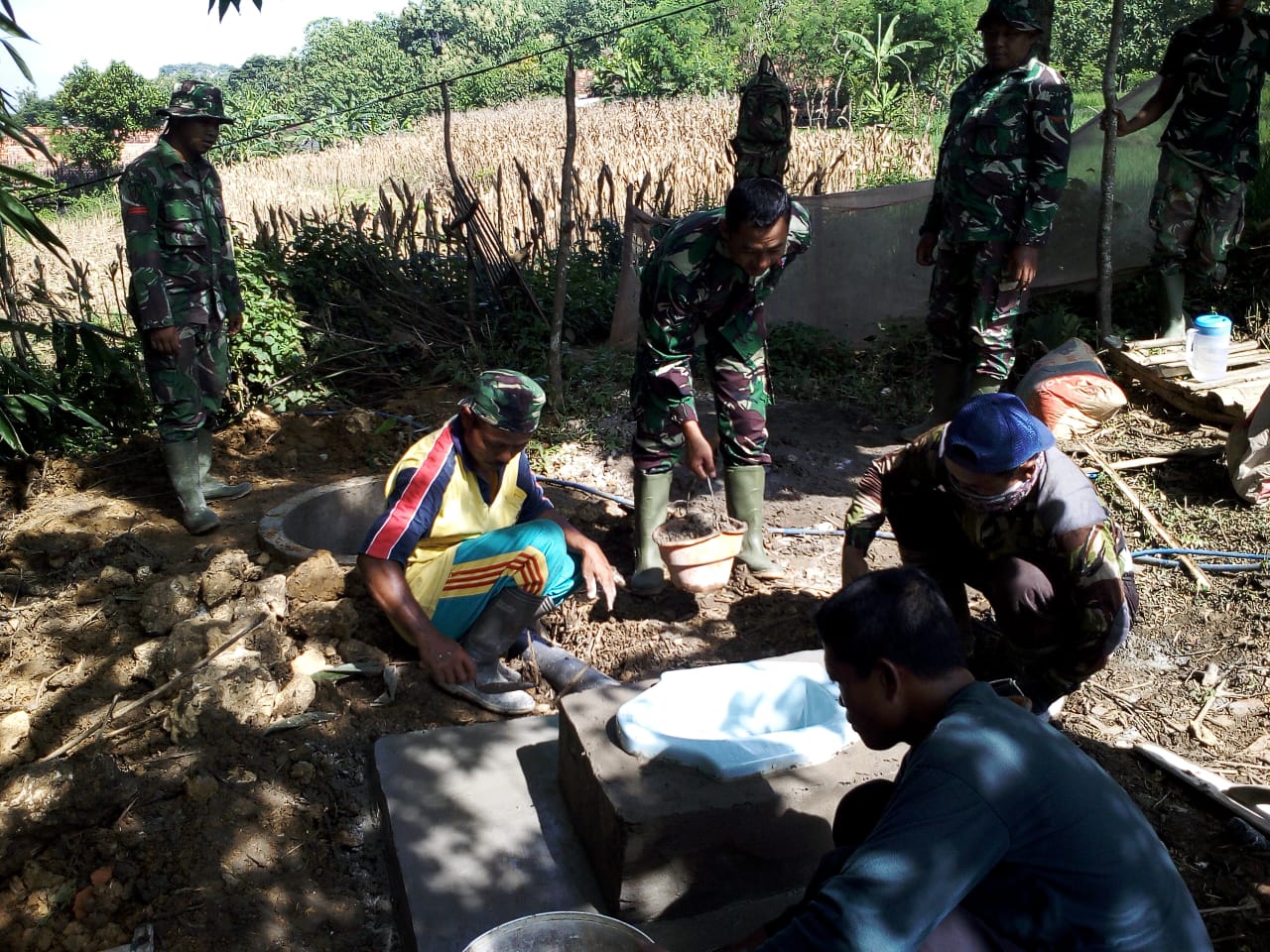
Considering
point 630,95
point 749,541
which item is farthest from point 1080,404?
point 630,95

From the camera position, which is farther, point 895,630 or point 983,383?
point 983,383

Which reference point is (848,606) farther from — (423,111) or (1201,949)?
(423,111)

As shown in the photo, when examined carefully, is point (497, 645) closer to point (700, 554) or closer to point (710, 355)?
point (700, 554)

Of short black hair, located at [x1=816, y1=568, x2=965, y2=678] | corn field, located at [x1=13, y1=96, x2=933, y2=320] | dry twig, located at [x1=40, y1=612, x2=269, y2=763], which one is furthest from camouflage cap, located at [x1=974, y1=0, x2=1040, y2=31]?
dry twig, located at [x1=40, y1=612, x2=269, y2=763]

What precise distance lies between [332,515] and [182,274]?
1.38 m

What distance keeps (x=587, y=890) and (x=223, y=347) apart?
3753 millimetres

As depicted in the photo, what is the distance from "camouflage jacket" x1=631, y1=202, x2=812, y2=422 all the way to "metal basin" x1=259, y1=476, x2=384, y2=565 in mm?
1667

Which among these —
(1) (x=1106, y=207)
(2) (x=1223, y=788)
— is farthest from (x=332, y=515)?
(1) (x=1106, y=207)

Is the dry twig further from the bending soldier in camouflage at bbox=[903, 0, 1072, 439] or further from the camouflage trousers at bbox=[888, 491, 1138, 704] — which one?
the bending soldier in camouflage at bbox=[903, 0, 1072, 439]

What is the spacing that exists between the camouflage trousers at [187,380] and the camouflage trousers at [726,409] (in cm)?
231

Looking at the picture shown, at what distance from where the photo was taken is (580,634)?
3963 millimetres

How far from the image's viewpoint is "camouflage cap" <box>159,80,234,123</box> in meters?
4.72

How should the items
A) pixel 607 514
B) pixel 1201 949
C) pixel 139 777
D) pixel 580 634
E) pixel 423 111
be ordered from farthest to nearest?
pixel 423 111, pixel 607 514, pixel 580 634, pixel 139 777, pixel 1201 949

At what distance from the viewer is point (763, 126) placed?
6.04m
